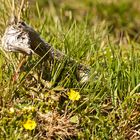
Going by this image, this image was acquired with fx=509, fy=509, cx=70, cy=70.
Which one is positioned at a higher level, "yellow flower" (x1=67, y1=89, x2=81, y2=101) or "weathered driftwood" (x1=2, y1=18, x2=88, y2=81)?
"weathered driftwood" (x1=2, y1=18, x2=88, y2=81)

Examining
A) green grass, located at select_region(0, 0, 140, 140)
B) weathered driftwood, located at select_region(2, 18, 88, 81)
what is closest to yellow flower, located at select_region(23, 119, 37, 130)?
green grass, located at select_region(0, 0, 140, 140)

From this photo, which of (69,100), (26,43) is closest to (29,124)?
(69,100)

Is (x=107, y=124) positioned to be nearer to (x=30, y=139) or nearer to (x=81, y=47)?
(x=30, y=139)

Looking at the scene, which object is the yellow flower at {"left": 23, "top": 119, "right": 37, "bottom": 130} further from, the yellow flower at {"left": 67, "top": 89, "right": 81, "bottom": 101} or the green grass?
the yellow flower at {"left": 67, "top": 89, "right": 81, "bottom": 101}

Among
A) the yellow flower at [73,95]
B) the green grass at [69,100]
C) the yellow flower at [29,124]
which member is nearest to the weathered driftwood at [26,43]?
the green grass at [69,100]

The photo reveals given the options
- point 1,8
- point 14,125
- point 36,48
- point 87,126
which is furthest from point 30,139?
point 1,8

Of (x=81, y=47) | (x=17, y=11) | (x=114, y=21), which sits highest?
(x=17, y=11)
